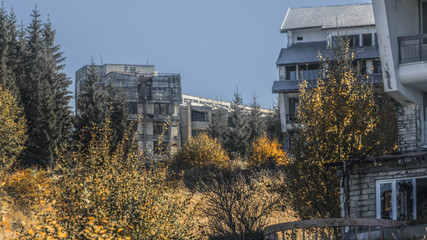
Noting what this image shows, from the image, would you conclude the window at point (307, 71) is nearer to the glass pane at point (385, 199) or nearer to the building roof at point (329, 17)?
the building roof at point (329, 17)

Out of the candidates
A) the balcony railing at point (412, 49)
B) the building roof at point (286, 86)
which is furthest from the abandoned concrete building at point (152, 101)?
the balcony railing at point (412, 49)

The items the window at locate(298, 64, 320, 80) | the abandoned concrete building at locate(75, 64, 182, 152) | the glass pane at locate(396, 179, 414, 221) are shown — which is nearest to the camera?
the glass pane at locate(396, 179, 414, 221)

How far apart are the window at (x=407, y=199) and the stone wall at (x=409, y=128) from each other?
348cm

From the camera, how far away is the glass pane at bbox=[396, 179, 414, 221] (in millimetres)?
20578

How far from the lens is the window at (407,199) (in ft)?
67.3

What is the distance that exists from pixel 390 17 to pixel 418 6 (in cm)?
158

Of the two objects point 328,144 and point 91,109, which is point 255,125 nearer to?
point 91,109

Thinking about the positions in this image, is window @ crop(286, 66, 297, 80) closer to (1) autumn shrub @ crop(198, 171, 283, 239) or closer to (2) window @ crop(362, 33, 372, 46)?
(2) window @ crop(362, 33, 372, 46)

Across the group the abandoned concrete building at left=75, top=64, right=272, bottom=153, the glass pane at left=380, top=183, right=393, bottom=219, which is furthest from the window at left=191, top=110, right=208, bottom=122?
the glass pane at left=380, top=183, right=393, bottom=219

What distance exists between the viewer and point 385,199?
2133cm

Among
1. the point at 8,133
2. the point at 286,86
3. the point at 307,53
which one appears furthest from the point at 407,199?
the point at 307,53

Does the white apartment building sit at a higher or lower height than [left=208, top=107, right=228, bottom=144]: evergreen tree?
higher

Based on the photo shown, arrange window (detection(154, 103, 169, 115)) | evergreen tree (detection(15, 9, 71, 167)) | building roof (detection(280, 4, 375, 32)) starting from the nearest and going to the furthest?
evergreen tree (detection(15, 9, 71, 167)) → building roof (detection(280, 4, 375, 32)) → window (detection(154, 103, 169, 115))

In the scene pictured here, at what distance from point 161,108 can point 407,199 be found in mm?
70156
